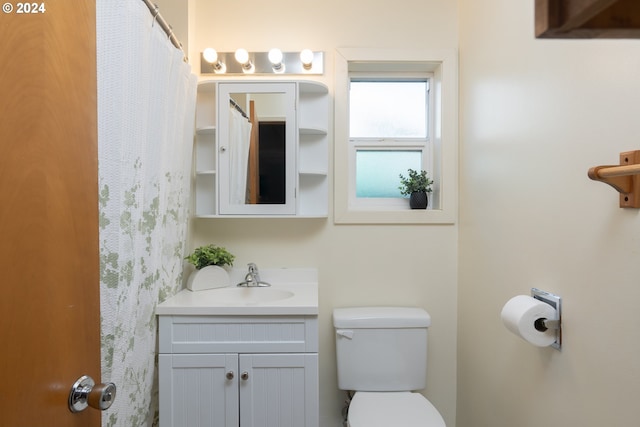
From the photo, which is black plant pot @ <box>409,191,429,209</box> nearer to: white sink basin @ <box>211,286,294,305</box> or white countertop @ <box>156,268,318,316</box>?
white countertop @ <box>156,268,318,316</box>

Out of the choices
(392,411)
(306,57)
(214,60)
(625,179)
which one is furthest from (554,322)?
(214,60)

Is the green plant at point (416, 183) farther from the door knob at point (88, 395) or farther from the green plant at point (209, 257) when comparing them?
the door knob at point (88, 395)

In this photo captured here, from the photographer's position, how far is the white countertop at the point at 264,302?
5.09ft

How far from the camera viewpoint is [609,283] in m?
0.96

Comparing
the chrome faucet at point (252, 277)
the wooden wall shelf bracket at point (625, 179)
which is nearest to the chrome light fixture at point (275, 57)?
the chrome faucet at point (252, 277)

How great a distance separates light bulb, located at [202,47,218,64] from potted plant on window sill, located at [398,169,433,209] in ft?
3.83

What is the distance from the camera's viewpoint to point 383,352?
1.84m

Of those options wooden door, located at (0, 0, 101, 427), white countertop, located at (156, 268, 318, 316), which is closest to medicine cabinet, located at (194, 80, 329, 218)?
white countertop, located at (156, 268, 318, 316)

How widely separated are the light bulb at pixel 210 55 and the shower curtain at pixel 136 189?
0.78ft

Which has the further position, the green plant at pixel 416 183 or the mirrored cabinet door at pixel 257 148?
the green plant at pixel 416 183

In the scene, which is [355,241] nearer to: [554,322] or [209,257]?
[209,257]

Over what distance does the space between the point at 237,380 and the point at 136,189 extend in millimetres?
837

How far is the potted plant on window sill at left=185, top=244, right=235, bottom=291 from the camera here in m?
1.88

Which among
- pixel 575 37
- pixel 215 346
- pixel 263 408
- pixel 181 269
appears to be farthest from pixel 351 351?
pixel 575 37
